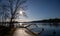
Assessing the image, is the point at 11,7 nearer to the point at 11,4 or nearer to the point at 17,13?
the point at 11,4

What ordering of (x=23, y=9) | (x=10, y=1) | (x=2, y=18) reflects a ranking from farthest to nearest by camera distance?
(x=2, y=18) < (x=23, y=9) < (x=10, y=1)

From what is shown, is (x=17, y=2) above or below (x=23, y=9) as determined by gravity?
above

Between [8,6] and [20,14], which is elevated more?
[8,6]

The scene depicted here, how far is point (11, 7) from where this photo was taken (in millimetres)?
28312

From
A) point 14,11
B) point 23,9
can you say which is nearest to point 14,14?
point 14,11

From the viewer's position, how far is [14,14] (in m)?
29.3

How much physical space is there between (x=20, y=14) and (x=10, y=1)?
4944 millimetres

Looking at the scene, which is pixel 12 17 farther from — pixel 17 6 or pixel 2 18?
pixel 2 18

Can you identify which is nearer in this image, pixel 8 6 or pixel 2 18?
pixel 8 6

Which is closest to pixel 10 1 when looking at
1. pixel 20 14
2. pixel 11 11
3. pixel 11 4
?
pixel 11 4

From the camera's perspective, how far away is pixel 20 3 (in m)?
29.0

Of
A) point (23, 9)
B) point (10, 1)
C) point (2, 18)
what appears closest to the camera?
point (10, 1)

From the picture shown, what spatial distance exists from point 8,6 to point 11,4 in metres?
1.10

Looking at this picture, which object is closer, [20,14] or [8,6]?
[8,6]
